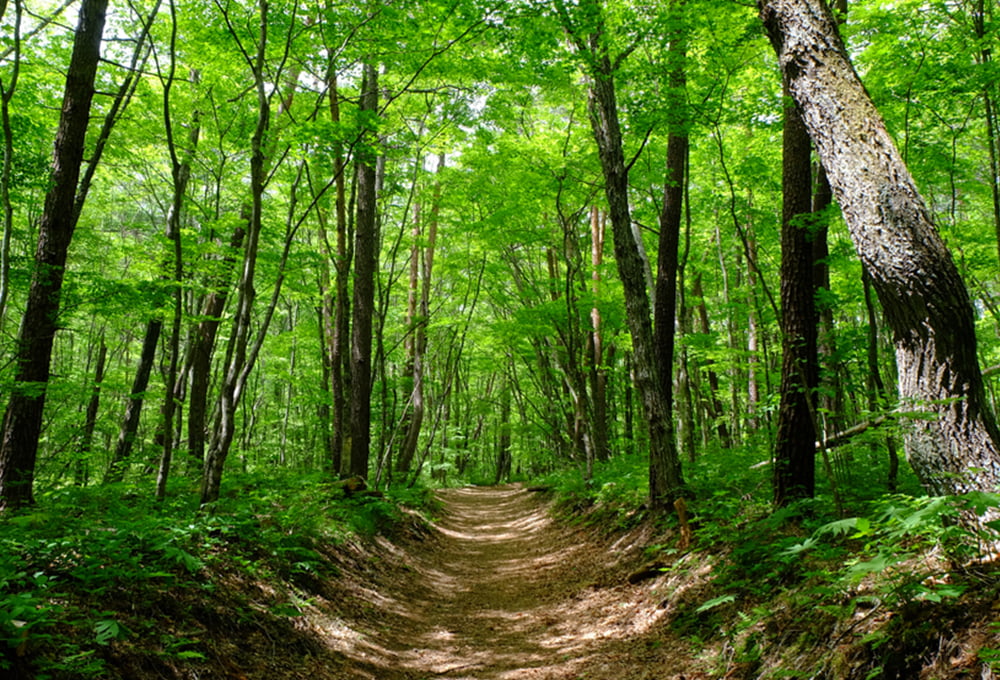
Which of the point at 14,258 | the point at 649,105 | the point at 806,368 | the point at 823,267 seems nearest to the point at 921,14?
the point at 823,267

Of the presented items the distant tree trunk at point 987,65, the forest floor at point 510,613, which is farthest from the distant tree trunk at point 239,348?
the distant tree trunk at point 987,65

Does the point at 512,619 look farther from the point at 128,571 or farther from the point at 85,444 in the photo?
the point at 85,444

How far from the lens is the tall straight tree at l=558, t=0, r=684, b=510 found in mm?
6699

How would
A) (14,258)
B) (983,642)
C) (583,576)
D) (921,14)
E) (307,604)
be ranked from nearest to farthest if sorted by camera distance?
(983,642) < (307,604) < (583,576) < (14,258) < (921,14)

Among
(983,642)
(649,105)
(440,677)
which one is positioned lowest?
(440,677)

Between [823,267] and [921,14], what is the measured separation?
4134 millimetres

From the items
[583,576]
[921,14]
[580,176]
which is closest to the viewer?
[583,576]

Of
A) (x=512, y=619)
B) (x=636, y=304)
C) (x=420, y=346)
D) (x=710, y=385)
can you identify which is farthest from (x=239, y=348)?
(x=710, y=385)

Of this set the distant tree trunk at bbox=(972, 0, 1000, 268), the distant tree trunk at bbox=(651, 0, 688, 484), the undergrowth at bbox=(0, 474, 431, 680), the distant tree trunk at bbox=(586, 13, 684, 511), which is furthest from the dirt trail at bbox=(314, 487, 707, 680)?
the distant tree trunk at bbox=(972, 0, 1000, 268)

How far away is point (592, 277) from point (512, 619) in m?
10.2

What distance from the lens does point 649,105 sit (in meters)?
6.88

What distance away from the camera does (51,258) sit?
6.76 m

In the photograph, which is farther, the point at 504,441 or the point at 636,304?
the point at 504,441

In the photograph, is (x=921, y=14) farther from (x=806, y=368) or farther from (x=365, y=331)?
(x=365, y=331)
